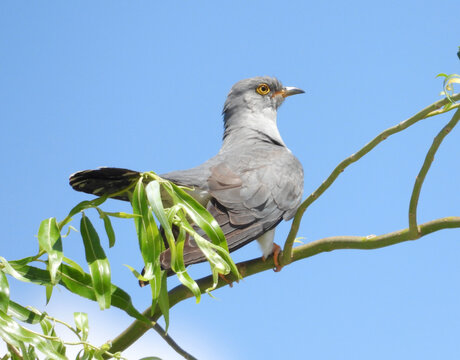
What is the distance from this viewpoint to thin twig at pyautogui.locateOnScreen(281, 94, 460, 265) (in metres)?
2.33

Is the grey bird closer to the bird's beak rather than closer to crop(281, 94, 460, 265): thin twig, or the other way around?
crop(281, 94, 460, 265): thin twig

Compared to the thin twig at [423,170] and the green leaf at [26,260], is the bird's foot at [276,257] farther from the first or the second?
the green leaf at [26,260]

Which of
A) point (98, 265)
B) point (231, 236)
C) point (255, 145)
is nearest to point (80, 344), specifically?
point (98, 265)

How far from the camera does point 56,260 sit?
6.96 ft

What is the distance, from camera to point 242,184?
4.10 m

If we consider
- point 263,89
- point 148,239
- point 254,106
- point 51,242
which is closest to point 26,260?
point 51,242

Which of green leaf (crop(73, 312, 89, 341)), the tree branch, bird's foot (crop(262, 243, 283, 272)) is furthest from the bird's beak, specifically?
green leaf (crop(73, 312, 89, 341))

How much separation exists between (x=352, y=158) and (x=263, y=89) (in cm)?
351

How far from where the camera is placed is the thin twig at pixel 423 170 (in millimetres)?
2430

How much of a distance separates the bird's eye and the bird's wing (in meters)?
1.28

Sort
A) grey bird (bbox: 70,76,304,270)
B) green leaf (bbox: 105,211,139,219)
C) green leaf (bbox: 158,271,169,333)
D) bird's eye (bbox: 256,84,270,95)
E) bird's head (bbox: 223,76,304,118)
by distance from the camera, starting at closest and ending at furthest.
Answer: green leaf (bbox: 105,211,139,219), green leaf (bbox: 158,271,169,333), grey bird (bbox: 70,76,304,270), bird's head (bbox: 223,76,304,118), bird's eye (bbox: 256,84,270,95)

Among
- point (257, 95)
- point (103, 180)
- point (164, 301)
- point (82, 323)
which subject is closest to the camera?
point (164, 301)

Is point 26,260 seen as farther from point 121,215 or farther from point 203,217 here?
point 203,217

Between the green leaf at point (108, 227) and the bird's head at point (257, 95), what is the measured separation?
3.49 m
